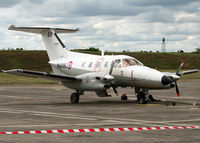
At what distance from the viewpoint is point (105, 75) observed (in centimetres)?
2603

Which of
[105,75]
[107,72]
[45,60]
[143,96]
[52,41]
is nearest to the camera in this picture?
[105,75]

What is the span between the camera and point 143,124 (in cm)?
1656

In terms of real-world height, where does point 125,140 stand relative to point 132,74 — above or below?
below

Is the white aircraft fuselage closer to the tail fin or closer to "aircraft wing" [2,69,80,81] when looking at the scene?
"aircraft wing" [2,69,80,81]

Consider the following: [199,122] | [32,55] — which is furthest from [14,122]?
A: [32,55]

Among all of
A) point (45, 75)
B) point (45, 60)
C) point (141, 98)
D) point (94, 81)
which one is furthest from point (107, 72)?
point (45, 60)

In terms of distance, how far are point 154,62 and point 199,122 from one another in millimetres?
99399

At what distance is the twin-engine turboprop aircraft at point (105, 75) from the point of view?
25.3m

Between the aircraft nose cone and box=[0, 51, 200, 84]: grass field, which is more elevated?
box=[0, 51, 200, 84]: grass field

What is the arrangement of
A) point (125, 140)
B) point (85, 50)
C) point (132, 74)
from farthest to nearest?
point (85, 50)
point (132, 74)
point (125, 140)

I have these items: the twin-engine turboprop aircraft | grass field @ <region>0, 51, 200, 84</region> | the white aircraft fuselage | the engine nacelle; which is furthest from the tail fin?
grass field @ <region>0, 51, 200, 84</region>

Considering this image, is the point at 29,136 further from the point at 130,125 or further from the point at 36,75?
the point at 36,75

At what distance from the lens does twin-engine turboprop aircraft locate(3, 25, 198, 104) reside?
2527 cm

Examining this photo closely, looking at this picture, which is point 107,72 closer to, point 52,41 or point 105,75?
point 105,75
